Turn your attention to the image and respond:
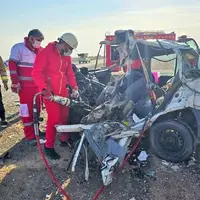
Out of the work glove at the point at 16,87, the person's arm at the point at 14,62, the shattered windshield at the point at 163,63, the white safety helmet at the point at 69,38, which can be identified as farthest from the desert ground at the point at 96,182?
the white safety helmet at the point at 69,38

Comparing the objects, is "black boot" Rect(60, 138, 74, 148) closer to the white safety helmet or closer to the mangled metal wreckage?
the mangled metal wreckage

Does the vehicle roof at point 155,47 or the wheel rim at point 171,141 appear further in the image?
the vehicle roof at point 155,47

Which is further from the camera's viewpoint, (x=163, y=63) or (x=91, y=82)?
(x=91, y=82)

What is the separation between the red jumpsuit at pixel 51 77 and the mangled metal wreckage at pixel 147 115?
0.18 metres

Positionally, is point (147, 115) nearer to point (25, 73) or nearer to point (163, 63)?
point (163, 63)

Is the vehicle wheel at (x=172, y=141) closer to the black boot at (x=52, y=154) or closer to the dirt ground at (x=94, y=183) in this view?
the dirt ground at (x=94, y=183)

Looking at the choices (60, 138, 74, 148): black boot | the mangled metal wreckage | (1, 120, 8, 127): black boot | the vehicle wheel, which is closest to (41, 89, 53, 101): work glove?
the mangled metal wreckage

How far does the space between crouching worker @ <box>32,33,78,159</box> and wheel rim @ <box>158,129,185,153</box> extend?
5.23ft

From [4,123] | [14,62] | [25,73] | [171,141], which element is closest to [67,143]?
[25,73]

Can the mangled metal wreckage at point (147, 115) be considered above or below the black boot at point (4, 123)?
above

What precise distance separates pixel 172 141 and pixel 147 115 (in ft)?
1.88

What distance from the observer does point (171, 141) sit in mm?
4176

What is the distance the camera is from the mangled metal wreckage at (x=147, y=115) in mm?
4012

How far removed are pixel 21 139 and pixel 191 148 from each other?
122 inches
